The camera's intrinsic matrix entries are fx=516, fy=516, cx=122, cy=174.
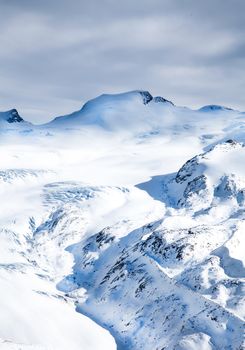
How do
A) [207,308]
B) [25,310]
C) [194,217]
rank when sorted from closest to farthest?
[207,308]
[25,310]
[194,217]

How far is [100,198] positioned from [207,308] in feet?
328

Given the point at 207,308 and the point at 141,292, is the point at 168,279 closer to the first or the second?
the point at 141,292

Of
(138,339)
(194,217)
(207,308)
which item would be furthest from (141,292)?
(194,217)

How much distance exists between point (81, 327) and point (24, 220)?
7048 cm

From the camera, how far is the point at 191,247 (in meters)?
130

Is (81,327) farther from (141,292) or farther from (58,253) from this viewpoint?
(58,253)

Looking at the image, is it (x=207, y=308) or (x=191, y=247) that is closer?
(x=207, y=308)

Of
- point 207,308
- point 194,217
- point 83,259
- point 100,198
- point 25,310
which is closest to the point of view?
point 207,308

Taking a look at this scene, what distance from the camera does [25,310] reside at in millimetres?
112625

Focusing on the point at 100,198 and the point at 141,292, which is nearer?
the point at 141,292

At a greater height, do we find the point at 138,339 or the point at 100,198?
the point at 100,198

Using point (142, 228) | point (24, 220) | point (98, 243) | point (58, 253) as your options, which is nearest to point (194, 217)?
point (142, 228)

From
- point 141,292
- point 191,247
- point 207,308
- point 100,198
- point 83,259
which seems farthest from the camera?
point 100,198

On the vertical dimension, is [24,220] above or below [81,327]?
above
